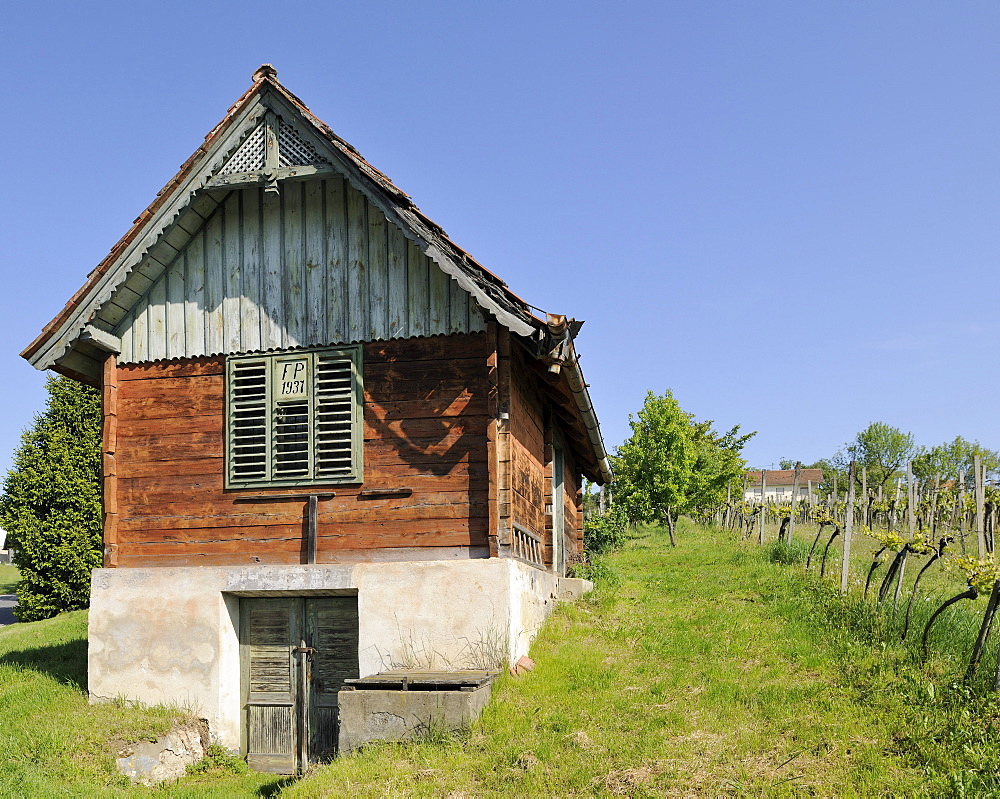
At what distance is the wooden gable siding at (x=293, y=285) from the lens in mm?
12102

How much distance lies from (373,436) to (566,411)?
17.0 ft

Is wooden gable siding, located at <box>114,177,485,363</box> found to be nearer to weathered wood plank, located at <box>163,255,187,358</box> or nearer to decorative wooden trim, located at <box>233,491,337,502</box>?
weathered wood plank, located at <box>163,255,187,358</box>

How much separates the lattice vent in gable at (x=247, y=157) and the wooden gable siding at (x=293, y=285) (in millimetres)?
621

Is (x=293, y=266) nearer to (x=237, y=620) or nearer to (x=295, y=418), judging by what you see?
(x=295, y=418)

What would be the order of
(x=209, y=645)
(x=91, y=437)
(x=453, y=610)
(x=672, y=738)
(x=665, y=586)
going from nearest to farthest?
(x=672, y=738), (x=453, y=610), (x=209, y=645), (x=665, y=586), (x=91, y=437)

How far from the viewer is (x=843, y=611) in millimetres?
12844

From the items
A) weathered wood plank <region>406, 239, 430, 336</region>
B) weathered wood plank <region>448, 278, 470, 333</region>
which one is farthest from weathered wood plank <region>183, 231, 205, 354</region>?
weathered wood plank <region>448, 278, 470, 333</region>

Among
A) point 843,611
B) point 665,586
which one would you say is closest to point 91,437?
point 665,586

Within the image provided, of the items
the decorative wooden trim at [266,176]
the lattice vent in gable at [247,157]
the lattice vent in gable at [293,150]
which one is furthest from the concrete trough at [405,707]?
the lattice vent in gable at [247,157]

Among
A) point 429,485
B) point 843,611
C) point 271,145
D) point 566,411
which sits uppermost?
point 271,145

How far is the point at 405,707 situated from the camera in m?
9.52

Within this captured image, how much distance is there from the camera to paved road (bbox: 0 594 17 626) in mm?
28559

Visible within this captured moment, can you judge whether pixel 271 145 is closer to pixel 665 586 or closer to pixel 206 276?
pixel 206 276

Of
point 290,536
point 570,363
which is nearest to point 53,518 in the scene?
point 290,536
